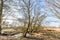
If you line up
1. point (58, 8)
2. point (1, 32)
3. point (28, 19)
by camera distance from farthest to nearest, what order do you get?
point (1, 32), point (28, 19), point (58, 8)

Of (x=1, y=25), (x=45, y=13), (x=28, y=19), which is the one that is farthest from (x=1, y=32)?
(x=45, y=13)

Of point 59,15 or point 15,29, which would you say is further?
point 15,29

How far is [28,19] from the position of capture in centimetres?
801

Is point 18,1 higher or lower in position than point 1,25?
higher

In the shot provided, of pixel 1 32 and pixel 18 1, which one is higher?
pixel 18 1

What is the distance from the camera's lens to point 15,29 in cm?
838

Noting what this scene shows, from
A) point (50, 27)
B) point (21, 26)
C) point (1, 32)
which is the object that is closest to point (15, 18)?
point (21, 26)

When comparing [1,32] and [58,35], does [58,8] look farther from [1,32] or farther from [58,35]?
[1,32]

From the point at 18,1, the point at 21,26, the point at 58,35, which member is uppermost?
the point at 18,1

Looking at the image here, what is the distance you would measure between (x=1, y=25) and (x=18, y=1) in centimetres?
151

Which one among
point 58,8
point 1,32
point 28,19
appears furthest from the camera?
point 1,32

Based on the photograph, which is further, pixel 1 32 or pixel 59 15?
pixel 1 32

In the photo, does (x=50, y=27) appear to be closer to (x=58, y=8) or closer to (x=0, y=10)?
(x=58, y=8)

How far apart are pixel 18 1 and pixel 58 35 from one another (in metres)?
2.75
